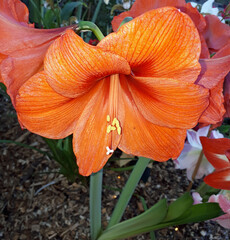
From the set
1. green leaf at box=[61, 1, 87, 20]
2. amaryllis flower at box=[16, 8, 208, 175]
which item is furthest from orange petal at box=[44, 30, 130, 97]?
green leaf at box=[61, 1, 87, 20]

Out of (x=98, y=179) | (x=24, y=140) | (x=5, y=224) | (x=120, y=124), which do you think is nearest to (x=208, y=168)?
(x=98, y=179)

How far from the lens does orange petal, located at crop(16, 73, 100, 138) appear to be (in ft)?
1.23

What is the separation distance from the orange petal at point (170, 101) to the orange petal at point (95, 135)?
2.3 inches

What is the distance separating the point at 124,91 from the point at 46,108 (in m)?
0.15

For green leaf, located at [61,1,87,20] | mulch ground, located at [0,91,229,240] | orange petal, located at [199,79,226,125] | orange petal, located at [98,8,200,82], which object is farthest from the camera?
green leaf, located at [61,1,87,20]

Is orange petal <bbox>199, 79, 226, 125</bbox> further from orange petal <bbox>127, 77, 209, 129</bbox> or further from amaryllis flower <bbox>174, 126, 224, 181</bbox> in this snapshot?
amaryllis flower <bbox>174, 126, 224, 181</bbox>

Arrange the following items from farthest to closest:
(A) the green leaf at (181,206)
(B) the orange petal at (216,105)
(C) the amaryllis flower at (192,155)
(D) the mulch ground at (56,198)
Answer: (D) the mulch ground at (56,198) < (C) the amaryllis flower at (192,155) < (A) the green leaf at (181,206) < (B) the orange petal at (216,105)

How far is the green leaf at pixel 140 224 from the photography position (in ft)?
2.42

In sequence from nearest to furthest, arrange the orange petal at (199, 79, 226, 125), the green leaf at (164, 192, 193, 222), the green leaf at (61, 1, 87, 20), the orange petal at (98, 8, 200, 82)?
the orange petal at (98, 8, 200, 82) < the orange petal at (199, 79, 226, 125) < the green leaf at (164, 192, 193, 222) < the green leaf at (61, 1, 87, 20)

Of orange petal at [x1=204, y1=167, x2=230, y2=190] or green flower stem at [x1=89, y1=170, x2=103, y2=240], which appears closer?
orange petal at [x1=204, y1=167, x2=230, y2=190]

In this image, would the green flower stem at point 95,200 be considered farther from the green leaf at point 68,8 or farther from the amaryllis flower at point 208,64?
the green leaf at point 68,8

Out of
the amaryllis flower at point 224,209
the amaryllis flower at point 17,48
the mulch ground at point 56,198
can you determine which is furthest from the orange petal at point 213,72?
the mulch ground at point 56,198

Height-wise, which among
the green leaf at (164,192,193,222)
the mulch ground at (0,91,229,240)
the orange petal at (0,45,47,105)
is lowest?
the mulch ground at (0,91,229,240)

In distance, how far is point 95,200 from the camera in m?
0.85
